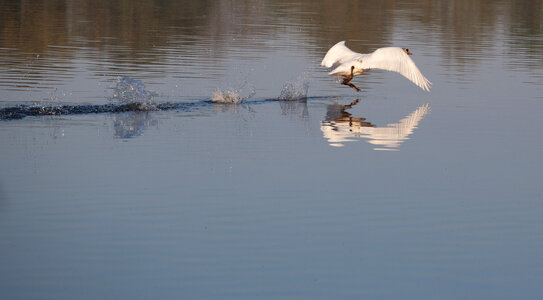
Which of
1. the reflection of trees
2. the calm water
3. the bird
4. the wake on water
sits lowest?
the calm water

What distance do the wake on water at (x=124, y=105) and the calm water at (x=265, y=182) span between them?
0.10 meters

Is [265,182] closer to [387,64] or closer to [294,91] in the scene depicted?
[387,64]

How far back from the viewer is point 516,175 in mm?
13047

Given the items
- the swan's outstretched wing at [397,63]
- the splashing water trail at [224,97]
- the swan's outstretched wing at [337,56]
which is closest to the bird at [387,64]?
the swan's outstretched wing at [397,63]

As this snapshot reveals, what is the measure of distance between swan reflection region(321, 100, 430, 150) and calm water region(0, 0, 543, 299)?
0.16 ft

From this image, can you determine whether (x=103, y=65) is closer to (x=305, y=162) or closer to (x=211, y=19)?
(x=305, y=162)

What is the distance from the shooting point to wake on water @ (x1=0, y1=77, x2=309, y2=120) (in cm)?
1666

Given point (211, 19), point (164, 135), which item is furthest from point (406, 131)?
point (211, 19)

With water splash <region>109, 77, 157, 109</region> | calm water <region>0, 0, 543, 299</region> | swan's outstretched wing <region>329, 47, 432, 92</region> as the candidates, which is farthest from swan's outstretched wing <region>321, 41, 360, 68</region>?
water splash <region>109, 77, 157, 109</region>

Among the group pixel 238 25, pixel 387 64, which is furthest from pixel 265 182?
pixel 238 25

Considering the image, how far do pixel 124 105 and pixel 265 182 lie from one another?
651 centimetres

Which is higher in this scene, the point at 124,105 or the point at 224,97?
the point at 224,97

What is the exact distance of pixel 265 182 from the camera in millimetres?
11953

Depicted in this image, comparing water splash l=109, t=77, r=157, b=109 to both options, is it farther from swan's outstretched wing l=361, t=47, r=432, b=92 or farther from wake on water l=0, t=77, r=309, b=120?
swan's outstretched wing l=361, t=47, r=432, b=92
